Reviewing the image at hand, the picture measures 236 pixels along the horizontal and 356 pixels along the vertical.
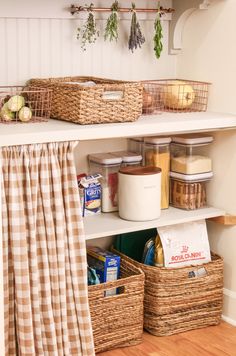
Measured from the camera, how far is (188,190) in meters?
3.30

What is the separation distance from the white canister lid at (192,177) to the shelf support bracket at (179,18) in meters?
0.62

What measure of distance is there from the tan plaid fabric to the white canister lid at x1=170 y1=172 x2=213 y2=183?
751 mm

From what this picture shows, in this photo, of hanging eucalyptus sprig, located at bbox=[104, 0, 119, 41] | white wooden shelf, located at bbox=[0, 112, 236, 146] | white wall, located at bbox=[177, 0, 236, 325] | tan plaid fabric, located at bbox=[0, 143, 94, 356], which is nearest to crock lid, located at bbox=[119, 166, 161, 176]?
white wooden shelf, located at bbox=[0, 112, 236, 146]

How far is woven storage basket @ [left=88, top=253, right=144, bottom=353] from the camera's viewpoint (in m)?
2.97

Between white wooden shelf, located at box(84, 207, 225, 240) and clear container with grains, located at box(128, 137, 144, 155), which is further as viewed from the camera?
clear container with grains, located at box(128, 137, 144, 155)

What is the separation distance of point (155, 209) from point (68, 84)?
71 cm

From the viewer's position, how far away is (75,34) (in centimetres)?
312

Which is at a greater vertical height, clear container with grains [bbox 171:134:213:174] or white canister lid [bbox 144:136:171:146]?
white canister lid [bbox 144:136:171:146]

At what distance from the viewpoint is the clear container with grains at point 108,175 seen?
3195 millimetres

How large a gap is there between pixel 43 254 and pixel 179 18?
139 cm

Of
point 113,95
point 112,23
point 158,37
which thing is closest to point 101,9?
point 112,23

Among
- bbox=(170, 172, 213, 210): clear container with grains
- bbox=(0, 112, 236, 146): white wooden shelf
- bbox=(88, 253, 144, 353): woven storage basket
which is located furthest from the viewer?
bbox=(170, 172, 213, 210): clear container with grains

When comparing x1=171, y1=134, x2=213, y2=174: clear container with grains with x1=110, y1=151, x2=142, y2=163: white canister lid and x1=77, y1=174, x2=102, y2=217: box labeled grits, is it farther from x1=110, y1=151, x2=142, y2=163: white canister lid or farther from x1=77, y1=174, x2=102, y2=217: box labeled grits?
x1=77, y1=174, x2=102, y2=217: box labeled grits

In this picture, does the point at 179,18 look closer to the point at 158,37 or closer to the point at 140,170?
the point at 158,37
